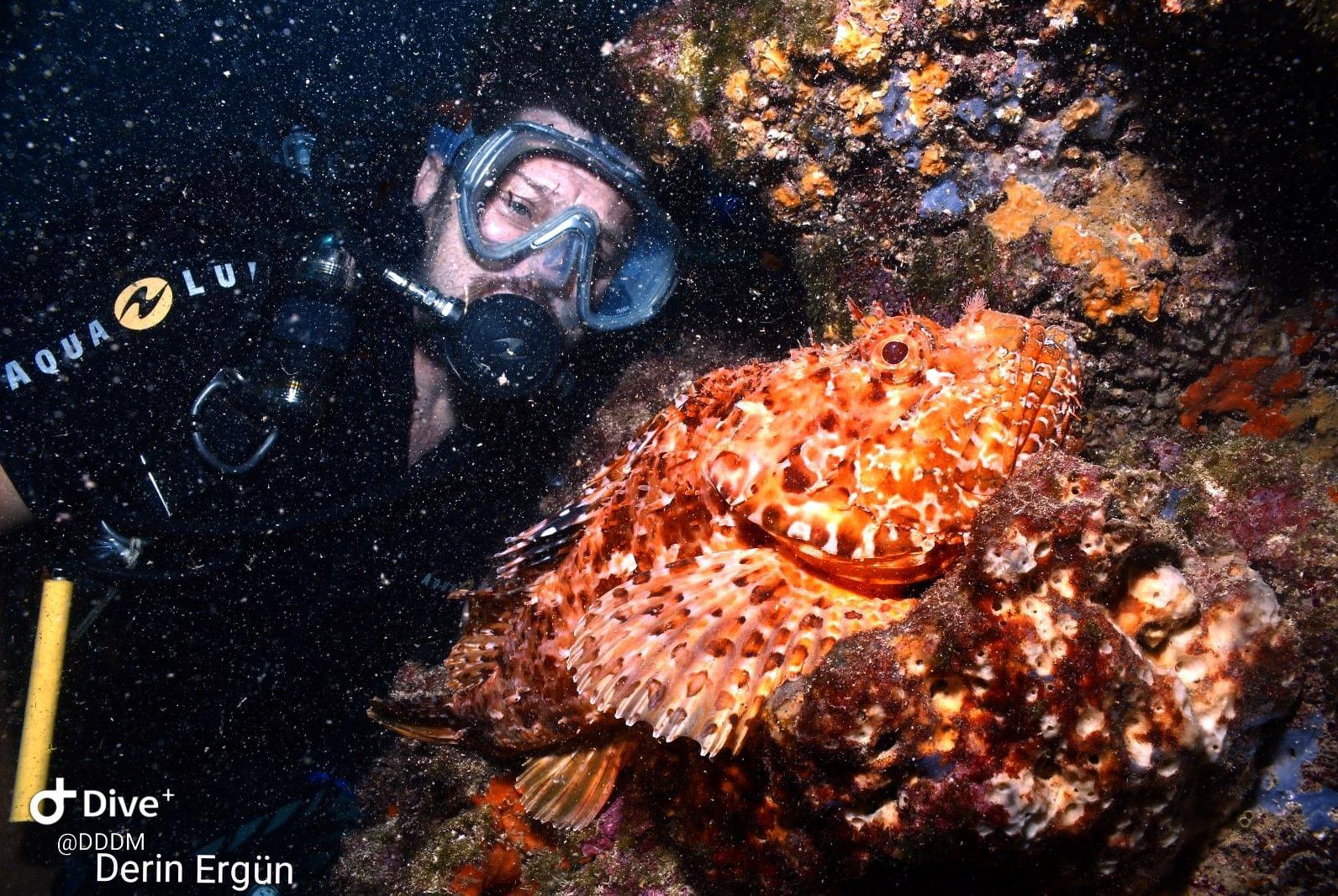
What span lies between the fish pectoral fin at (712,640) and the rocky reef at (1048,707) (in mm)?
176

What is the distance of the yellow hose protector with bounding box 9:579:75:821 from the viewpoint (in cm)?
525

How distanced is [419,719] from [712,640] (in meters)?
2.35

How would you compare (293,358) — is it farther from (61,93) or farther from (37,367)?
(61,93)

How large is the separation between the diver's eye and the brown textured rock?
73 cm

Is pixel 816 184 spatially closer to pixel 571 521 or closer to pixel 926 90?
pixel 926 90

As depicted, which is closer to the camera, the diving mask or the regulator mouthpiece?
the regulator mouthpiece

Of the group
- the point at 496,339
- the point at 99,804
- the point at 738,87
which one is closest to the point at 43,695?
the point at 99,804

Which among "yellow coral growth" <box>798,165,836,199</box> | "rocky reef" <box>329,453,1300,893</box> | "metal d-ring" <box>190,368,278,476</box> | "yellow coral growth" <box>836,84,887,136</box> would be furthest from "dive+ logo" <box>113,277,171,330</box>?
"rocky reef" <box>329,453,1300,893</box>

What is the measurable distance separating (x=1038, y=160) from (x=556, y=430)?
14.4 ft

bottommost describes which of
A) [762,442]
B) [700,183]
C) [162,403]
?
[762,442]

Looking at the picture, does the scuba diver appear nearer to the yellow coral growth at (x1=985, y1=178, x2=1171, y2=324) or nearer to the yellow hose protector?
the yellow hose protector

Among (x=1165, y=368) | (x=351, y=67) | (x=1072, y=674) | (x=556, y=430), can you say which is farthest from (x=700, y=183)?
(x=351, y=67)

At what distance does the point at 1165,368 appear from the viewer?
3332mm

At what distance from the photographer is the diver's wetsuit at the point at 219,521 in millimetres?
4637
